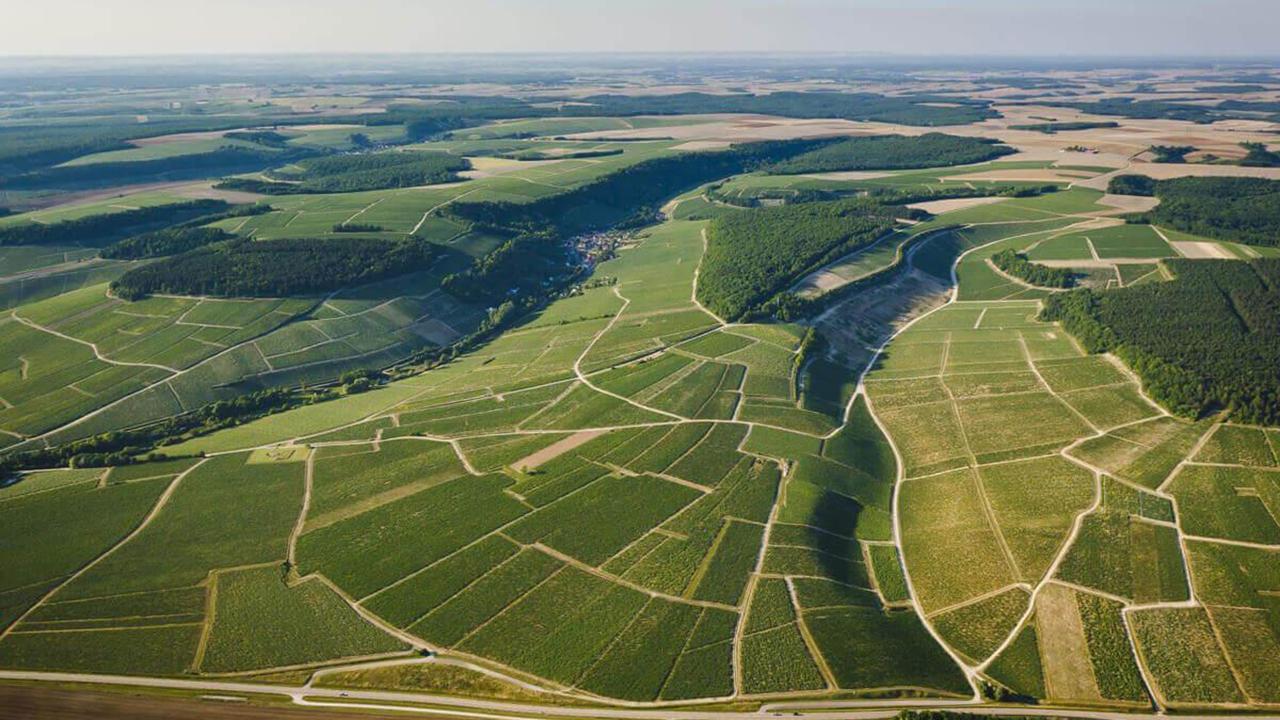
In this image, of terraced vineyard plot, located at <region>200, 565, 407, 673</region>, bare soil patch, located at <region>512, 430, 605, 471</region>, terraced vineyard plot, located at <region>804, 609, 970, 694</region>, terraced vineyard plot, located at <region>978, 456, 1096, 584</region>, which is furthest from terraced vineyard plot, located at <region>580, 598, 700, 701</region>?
terraced vineyard plot, located at <region>978, 456, 1096, 584</region>

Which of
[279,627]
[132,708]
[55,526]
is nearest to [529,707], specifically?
[279,627]

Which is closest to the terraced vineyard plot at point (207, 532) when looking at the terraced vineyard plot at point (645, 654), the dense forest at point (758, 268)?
the terraced vineyard plot at point (645, 654)

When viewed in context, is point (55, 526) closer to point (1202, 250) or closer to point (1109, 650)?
point (1109, 650)

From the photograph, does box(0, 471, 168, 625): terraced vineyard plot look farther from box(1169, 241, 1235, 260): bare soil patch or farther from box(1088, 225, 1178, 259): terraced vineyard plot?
box(1169, 241, 1235, 260): bare soil patch

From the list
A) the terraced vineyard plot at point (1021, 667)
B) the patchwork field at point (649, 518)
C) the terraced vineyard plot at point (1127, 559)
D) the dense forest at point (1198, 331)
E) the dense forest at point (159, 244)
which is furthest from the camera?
the dense forest at point (159, 244)

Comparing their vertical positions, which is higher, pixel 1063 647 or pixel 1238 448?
pixel 1238 448

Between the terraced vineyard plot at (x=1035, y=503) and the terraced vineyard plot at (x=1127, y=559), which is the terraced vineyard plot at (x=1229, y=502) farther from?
the terraced vineyard plot at (x=1035, y=503)
